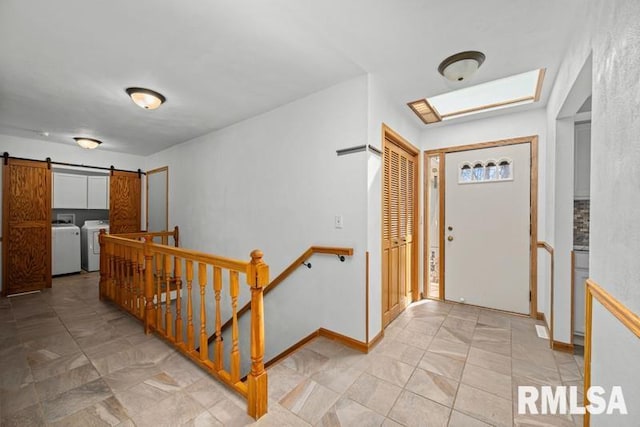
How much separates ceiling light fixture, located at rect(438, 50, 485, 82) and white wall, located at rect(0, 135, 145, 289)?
6.05m

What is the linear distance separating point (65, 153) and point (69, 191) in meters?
0.73

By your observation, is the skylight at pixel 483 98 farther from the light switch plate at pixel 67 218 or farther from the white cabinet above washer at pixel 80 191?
the light switch plate at pixel 67 218

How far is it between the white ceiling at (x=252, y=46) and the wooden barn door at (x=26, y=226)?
69.6 inches

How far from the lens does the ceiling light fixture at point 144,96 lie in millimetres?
2641

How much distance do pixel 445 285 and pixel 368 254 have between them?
184cm

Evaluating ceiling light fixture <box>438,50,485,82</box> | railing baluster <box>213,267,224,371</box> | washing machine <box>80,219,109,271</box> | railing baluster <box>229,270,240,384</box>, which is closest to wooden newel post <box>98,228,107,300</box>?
washing machine <box>80,219,109,271</box>

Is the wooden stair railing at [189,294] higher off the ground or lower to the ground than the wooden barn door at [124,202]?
lower

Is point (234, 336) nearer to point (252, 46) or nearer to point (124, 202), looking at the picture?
point (252, 46)

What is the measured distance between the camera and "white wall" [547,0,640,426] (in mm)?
907

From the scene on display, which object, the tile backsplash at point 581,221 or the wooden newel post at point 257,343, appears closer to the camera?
the wooden newel post at point 257,343

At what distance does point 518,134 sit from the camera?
121 inches

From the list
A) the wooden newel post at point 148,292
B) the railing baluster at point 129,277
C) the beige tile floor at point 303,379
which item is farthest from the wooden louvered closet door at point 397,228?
the railing baluster at point 129,277

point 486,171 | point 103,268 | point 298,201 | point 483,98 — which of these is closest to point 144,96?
point 298,201

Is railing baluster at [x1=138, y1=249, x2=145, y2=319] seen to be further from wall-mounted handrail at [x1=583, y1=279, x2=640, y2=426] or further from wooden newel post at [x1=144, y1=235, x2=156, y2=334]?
wall-mounted handrail at [x1=583, y1=279, x2=640, y2=426]
